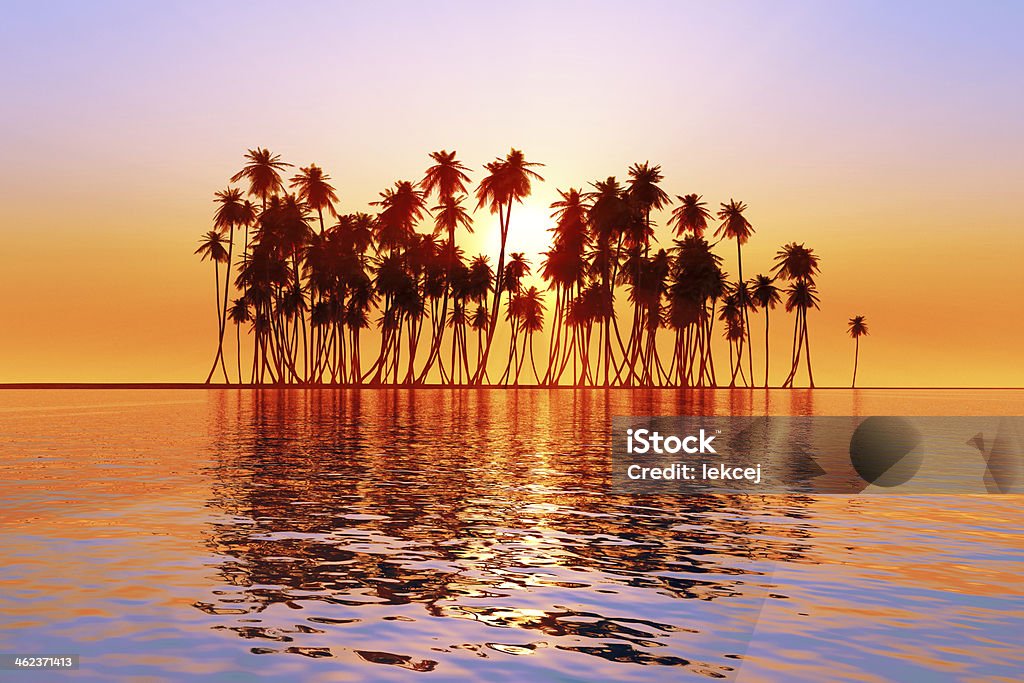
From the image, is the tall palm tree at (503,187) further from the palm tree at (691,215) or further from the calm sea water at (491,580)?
the calm sea water at (491,580)

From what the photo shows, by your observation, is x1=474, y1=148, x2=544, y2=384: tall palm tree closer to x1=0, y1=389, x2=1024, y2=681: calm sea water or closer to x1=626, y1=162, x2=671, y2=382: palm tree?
x1=626, y1=162, x2=671, y2=382: palm tree

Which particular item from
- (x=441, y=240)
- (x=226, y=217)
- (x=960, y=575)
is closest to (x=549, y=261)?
(x=441, y=240)

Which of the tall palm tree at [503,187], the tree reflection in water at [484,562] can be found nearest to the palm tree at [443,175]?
the tall palm tree at [503,187]

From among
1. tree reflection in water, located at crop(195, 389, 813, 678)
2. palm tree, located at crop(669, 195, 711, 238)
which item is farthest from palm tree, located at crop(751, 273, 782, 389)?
tree reflection in water, located at crop(195, 389, 813, 678)

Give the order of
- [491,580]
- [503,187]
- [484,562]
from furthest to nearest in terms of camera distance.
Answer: [503,187]
[484,562]
[491,580]

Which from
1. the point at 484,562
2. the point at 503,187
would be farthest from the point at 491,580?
the point at 503,187

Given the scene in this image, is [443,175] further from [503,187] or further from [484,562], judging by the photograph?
[484,562]

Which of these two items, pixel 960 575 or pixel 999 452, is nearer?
pixel 960 575

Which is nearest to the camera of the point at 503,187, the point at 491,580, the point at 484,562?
the point at 491,580

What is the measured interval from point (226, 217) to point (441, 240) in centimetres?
2749

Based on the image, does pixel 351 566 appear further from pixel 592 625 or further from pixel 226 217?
pixel 226 217

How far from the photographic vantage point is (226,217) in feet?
421

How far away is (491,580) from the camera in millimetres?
12125

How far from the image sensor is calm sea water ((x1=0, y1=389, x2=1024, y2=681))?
28.8ft
